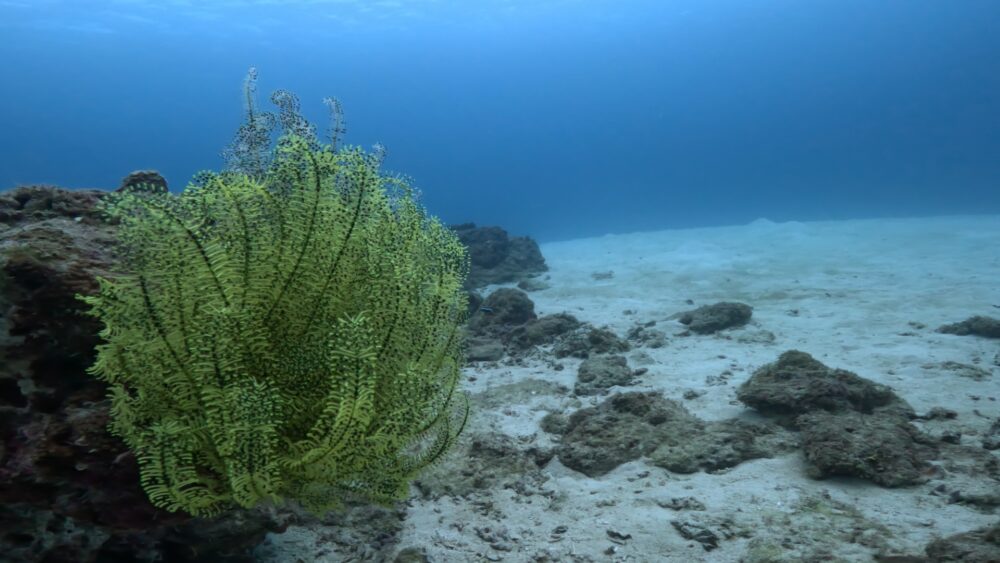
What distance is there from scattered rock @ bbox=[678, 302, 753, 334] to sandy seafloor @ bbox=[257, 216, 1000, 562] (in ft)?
0.94

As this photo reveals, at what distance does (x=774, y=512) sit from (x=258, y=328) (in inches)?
166

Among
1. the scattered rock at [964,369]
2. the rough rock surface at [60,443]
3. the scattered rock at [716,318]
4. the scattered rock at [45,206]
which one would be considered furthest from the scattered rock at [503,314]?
the rough rock surface at [60,443]

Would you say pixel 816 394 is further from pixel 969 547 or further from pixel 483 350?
pixel 483 350

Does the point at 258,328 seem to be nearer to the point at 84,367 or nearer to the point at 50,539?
the point at 84,367

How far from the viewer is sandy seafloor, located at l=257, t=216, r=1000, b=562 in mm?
4113

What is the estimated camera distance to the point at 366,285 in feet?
10.8

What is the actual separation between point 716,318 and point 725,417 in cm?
472

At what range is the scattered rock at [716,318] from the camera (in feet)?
34.8

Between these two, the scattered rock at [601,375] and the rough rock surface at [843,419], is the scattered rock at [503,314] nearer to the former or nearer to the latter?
the scattered rock at [601,375]

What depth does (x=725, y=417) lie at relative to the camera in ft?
20.9

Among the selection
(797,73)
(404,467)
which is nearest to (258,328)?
(404,467)

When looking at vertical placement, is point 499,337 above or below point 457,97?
below

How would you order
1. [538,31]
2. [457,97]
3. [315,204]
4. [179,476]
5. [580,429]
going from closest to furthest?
[179,476], [315,204], [580,429], [538,31], [457,97]

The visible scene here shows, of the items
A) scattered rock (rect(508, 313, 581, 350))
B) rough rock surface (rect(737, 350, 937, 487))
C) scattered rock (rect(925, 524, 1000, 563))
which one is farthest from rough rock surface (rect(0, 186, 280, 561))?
scattered rock (rect(508, 313, 581, 350))
